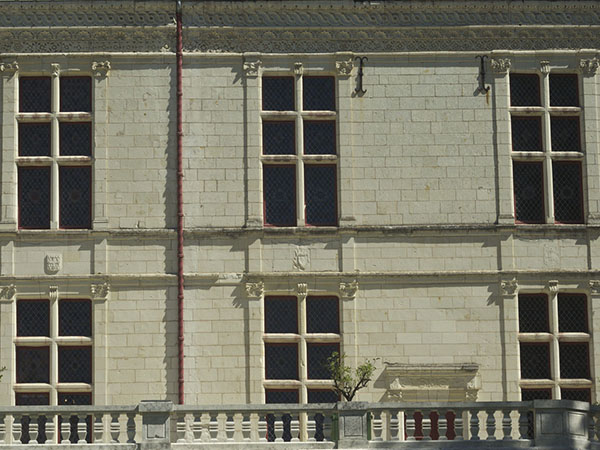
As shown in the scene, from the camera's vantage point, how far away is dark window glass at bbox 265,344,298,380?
23625 mm

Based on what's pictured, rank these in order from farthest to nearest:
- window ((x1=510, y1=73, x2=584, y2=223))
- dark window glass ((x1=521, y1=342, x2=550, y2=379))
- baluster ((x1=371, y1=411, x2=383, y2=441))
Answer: window ((x1=510, y1=73, x2=584, y2=223)) → dark window glass ((x1=521, y1=342, x2=550, y2=379)) → baluster ((x1=371, y1=411, x2=383, y2=441))

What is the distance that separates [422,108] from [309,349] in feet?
16.2

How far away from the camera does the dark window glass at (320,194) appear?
78.9ft

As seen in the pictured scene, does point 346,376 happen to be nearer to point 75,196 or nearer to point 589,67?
point 75,196

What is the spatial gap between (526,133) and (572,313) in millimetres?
3443

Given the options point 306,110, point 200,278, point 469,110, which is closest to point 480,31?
point 469,110

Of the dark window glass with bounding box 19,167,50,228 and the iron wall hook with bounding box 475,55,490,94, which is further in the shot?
the iron wall hook with bounding box 475,55,490,94

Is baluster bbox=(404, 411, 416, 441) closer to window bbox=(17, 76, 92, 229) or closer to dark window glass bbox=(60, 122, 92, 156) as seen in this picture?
window bbox=(17, 76, 92, 229)

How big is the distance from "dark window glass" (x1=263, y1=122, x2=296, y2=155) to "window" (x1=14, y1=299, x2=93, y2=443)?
14.4ft

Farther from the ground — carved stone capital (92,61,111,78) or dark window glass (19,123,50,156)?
carved stone capital (92,61,111,78)

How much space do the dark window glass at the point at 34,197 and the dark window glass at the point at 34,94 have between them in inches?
45.2

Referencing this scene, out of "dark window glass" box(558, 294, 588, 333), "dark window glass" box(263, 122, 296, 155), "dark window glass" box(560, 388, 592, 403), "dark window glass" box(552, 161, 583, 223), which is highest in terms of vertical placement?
"dark window glass" box(263, 122, 296, 155)

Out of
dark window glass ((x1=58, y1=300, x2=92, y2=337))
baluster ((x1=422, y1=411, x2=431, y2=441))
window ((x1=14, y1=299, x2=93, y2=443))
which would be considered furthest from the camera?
dark window glass ((x1=58, y1=300, x2=92, y2=337))

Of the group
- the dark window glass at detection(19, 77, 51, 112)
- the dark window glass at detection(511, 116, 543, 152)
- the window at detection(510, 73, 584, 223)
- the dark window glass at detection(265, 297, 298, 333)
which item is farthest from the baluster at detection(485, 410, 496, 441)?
the dark window glass at detection(19, 77, 51, 112)
